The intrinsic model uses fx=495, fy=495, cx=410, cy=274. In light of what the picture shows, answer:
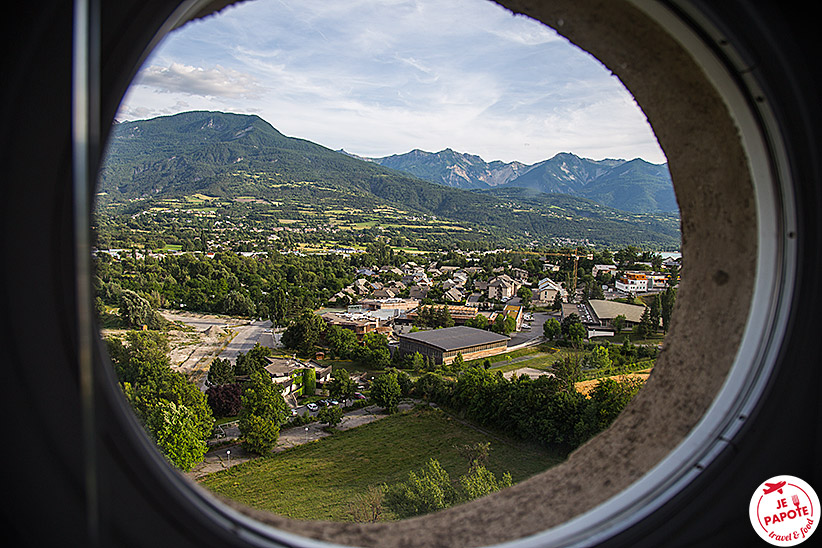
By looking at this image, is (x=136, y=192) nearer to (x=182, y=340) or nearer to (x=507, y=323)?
(x=182, y=340)

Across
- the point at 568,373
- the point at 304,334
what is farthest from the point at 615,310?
the point at 304,334

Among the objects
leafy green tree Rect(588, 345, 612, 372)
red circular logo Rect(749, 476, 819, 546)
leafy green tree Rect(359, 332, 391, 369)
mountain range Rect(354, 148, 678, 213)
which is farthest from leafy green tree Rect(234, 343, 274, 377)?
mountain range Rect(354, 148, 678, 213)

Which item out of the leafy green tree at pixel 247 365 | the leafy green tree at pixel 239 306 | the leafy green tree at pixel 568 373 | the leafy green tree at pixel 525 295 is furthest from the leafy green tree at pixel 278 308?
the leafy green tree at pixel 568 373

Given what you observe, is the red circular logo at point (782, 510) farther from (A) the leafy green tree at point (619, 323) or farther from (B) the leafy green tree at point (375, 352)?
(A) the leafy green tree at point (619, 323)

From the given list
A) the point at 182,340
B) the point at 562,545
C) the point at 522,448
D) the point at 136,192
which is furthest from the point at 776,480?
the point at 136,192

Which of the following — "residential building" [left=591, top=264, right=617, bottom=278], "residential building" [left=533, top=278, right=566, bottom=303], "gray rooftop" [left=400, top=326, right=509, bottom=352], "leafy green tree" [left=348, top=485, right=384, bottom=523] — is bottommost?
"leafy green tree" [left=348, top=485, right=384, bottom=523]

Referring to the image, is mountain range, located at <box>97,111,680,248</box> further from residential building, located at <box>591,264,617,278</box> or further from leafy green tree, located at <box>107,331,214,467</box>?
leafy green tree, located at <box>107,331,214,467</box>

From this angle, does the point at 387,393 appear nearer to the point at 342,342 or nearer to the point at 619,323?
the point at 342,342
